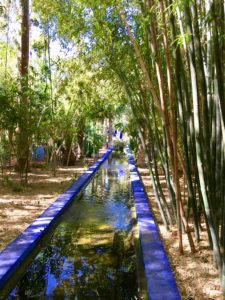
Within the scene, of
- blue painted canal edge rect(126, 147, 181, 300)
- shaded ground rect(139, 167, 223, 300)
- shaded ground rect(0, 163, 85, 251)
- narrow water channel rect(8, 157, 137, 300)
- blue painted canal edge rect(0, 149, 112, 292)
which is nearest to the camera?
blue painted canal edge rect(126, 147, 181, 300)

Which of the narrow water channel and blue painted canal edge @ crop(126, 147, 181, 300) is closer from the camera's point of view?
blue painted canal edge @ crop(126, 147, 181, 300)

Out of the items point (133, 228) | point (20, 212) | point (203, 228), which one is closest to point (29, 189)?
point (20, 212)

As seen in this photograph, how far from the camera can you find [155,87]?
201 inches

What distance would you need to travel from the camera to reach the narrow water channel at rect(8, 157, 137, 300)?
8.46 feet

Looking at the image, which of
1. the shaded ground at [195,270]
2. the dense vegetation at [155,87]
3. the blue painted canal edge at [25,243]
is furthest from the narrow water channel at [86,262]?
the dense vegetation at [155,87]

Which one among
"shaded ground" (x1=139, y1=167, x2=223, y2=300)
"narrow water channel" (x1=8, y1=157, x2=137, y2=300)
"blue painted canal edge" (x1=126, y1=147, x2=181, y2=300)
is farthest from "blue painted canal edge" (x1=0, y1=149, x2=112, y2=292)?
"shaded ground" (x1=139, y1=167, x2=223, y2=300)

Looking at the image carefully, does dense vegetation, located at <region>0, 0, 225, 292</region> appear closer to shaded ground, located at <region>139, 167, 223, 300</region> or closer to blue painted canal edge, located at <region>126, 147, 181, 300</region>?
shaded ground, located at <region>139, 167, 223, 300</region>

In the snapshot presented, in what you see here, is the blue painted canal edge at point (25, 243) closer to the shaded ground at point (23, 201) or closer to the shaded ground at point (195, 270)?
the shaded ground at point (23, 201)

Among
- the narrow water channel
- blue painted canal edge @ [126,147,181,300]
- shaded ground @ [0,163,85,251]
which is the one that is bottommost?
the narrow water channel

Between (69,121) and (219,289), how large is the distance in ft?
26.2

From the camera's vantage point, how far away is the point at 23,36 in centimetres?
855

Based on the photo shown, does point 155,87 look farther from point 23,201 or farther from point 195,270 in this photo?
point 195,270

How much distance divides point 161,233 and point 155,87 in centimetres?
224

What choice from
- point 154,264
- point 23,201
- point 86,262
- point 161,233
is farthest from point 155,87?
point 154,264
